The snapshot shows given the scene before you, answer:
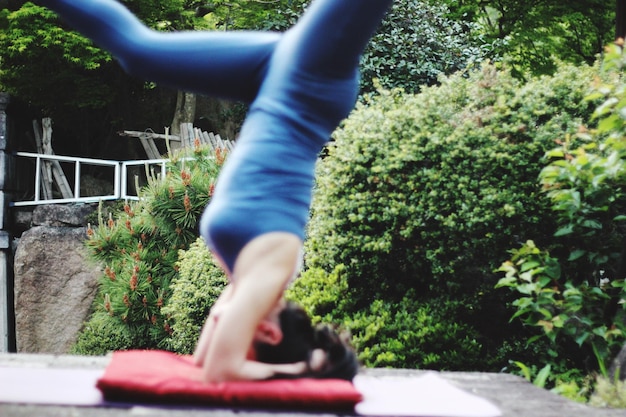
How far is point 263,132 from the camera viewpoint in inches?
91.6

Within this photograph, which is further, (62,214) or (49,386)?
(62,214)

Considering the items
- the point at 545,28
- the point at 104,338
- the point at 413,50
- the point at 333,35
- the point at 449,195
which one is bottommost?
the point at 104,338

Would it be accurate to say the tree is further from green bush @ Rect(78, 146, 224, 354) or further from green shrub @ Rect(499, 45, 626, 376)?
green shrub @ Rect(499, 45, 626, 376)

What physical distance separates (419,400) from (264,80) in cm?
135

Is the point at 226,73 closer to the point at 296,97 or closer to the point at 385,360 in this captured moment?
the point at 296,97

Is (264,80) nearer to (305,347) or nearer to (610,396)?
(305,347)

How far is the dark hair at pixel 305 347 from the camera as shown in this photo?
2.44m

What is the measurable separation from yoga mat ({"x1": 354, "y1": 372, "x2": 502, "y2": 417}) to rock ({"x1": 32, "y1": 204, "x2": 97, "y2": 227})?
7458mm

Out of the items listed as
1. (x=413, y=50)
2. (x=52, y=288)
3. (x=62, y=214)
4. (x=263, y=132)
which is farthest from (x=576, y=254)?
(x=62, y=214)

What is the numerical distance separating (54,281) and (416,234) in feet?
20.0

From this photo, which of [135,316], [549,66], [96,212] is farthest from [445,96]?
[549,66]

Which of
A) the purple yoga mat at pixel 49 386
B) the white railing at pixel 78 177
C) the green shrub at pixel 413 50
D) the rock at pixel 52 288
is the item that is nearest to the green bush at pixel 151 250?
the rock at pixel 52 288

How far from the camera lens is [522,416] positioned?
2.47 metres

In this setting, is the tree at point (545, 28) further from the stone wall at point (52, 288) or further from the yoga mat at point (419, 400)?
the yoga mat at point (419, 400)
